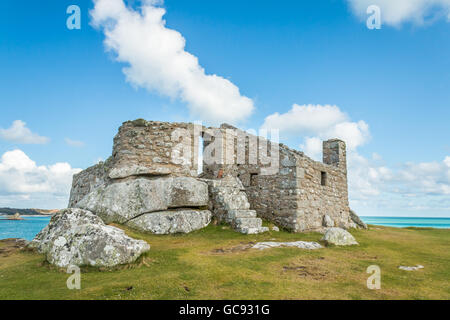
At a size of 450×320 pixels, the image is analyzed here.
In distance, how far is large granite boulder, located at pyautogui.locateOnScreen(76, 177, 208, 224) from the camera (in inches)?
432

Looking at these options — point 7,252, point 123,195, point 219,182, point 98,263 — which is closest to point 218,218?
point 219,182

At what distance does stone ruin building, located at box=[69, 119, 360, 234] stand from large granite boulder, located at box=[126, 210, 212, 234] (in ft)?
0.13

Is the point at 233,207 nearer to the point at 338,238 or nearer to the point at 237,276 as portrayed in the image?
the point at 338,238

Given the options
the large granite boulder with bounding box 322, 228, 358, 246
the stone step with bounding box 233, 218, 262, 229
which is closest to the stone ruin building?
the stone step with bounding box 233, 218, 262, 229

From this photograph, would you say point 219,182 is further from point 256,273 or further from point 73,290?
point 73,290

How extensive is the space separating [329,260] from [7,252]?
9774mm

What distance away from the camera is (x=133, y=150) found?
12.6 m

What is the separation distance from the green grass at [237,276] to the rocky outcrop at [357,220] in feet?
31.8

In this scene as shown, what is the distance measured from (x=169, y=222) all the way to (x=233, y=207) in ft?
9.58

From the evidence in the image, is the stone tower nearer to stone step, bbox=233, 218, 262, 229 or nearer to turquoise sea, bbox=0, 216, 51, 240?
stone step, bbox=233, 218, 262, 229

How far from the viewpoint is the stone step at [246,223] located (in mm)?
11233

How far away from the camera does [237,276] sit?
5.79 metres

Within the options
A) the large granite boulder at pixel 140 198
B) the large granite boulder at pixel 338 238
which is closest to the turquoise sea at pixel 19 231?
the large granite boulder at pixel 140 198

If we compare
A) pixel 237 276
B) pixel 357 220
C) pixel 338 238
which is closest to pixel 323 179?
pixel 357 220
